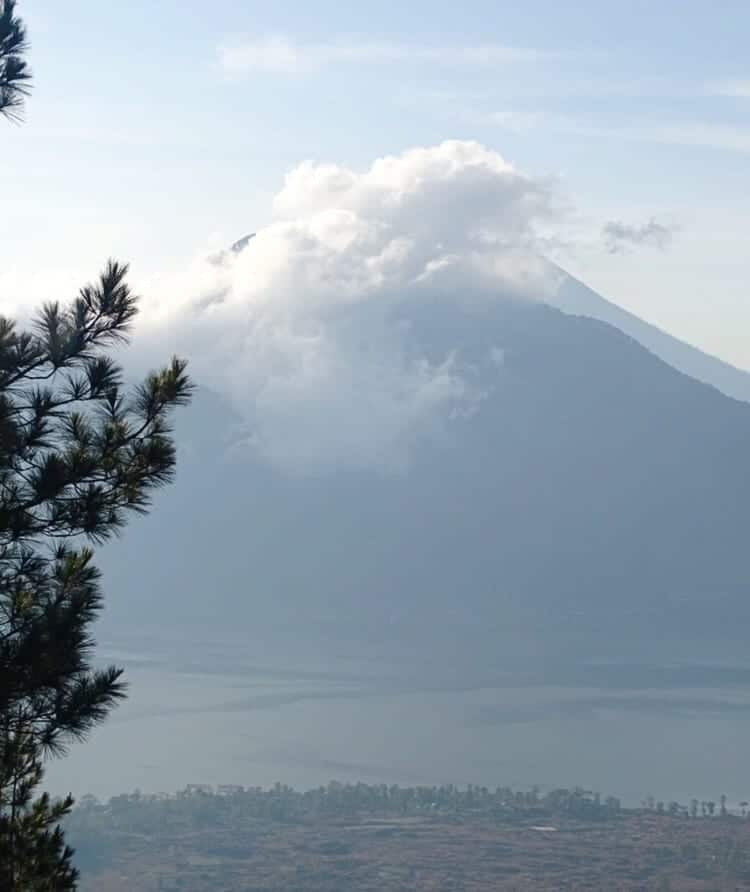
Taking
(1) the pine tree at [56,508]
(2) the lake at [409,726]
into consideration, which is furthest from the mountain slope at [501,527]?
(1) the pine tree at [56,508]

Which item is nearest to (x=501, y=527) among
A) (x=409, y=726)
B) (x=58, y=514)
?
(x=409, y=726)

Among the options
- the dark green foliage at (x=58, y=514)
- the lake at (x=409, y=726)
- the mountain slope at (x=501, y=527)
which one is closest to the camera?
the dark green foliage at (x=58, y=514)

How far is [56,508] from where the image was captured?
23.6 ft

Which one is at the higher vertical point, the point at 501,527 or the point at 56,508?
the point at 501,527

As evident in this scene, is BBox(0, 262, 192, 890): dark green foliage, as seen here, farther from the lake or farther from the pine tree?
the lake

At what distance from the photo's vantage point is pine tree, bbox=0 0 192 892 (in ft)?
22.7

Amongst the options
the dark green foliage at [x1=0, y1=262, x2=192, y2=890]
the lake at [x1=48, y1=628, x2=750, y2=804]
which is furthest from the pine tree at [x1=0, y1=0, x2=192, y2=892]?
the lake at [x1=48, y1=628, x2=750, y2=804]

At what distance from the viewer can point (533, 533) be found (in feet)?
374

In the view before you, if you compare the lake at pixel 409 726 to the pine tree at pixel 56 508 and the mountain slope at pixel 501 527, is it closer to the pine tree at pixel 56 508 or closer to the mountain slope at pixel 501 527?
the mountain slope at pixel 501 527

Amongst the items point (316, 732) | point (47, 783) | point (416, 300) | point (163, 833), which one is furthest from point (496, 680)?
point (416, 300)

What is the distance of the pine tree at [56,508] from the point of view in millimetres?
6906

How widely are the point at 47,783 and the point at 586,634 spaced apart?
5402 cm

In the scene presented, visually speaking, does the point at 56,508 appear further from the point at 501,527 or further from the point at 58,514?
the point at 501,527

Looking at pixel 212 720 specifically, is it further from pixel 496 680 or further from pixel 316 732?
pixel 496 680
